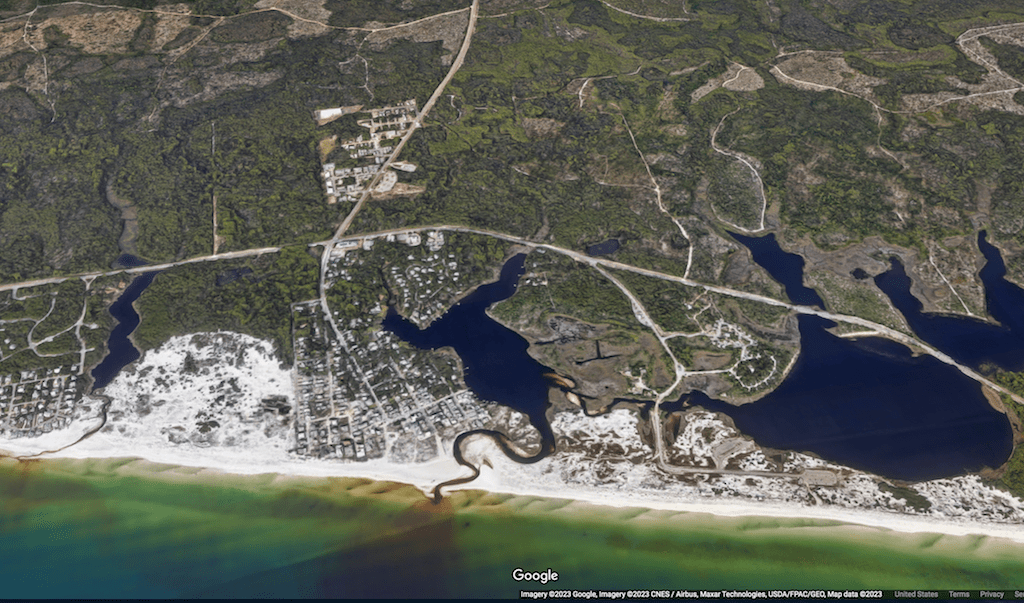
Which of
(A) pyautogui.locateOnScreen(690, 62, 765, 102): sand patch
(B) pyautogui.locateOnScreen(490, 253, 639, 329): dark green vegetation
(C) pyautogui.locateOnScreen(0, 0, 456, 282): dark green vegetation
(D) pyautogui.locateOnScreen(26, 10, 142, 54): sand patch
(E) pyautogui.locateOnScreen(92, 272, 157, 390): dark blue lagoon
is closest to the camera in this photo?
(E) pyautogui.locateOnScreen(92, 272, 157, 390): dark blue lagoon

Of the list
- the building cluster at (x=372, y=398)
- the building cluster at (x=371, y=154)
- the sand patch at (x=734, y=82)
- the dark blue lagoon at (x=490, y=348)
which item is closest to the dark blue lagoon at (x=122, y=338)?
the building cluster at (x=372, y=398)

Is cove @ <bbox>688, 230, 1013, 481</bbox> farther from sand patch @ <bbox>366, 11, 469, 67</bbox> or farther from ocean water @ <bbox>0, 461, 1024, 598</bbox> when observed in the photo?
sand patch @ <bbox>366, 11, 469, 67</bbox>

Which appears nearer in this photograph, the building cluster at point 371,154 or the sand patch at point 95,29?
the building cluster at point 371,154

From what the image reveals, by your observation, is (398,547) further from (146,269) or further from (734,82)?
(734,82)

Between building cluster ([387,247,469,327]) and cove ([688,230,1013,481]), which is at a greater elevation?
building cluster ([387,247,469,327])

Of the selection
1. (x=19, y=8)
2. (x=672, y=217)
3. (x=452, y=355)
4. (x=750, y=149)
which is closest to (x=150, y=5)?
(x=19, y=8)

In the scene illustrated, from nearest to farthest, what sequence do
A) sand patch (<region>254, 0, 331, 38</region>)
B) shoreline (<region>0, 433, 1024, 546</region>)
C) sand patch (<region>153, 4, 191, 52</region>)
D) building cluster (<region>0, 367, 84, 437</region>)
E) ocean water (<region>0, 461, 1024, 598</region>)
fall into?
ocean water (<region>0, 461, 1024, 598</region>) < shoreline (<region>0, 433, 1024, 546</region>) < building cluster (<region>0, 367, 84, 437</region>) < sand patch (<region>153, 4, 191, 52</region>) < sand patch (<region>254, 0, 331, 38</region>)

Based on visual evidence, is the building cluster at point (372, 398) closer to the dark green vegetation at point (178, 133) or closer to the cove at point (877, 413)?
the dark green vegetation at point (178, 133)

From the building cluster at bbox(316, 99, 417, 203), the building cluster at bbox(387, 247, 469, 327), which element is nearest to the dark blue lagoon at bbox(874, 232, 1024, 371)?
the building cluster at bbox(387, 247, 469, 327)
